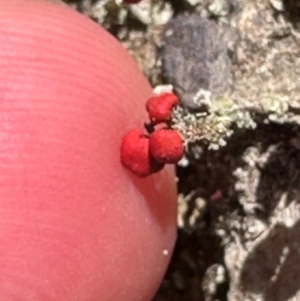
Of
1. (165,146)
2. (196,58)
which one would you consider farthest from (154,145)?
(196,58)

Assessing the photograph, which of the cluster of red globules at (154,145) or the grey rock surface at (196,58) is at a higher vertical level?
the cluster of red globules at (154,145)

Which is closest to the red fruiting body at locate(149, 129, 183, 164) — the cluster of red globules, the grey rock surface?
the cluster of red globules

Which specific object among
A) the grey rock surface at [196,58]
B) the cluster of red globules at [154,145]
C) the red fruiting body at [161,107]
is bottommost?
the grey rock surface at [196,58]

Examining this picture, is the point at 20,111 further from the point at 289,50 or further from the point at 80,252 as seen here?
the point at 289,50

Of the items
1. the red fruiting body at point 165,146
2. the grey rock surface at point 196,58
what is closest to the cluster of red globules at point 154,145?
the red fruiting body at point 165,146

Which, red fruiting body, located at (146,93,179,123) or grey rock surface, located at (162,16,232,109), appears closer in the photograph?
red fruiting body, located at (146,93,179,123)

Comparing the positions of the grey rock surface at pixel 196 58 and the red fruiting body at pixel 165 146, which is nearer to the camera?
the red fruiting body at pixel 165 146

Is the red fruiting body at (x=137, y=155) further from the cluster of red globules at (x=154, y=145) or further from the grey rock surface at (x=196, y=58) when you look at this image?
the grey rock surface at (x=196, y=58)

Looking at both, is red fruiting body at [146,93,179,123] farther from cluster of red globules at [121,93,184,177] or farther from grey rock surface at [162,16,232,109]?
grey rock surface at [162,16,232,109]
